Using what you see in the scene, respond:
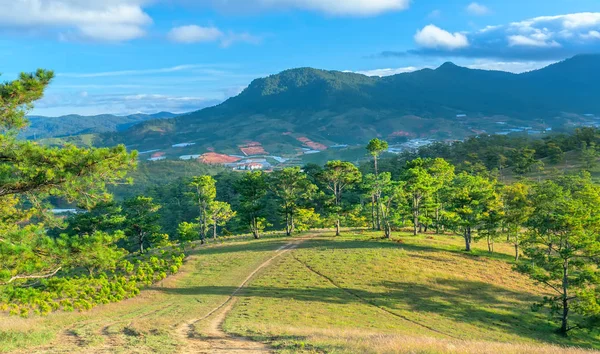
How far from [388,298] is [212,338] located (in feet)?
54.0

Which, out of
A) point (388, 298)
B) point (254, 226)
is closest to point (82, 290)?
point (388, 298)

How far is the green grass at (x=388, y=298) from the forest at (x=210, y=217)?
109 inches

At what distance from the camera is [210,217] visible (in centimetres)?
5241

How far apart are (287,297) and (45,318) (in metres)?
15.9

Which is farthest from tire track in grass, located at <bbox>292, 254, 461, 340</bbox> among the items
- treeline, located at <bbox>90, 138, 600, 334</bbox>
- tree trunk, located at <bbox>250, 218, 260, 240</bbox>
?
tree trunk, located at <bbox>250, 218, 260, 240</bbox>

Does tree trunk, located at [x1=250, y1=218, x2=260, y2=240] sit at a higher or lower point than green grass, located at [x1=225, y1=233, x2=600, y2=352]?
higher

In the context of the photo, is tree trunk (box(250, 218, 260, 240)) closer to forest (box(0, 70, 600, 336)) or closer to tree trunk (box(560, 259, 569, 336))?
forest (box(0, 70, 600, 336))

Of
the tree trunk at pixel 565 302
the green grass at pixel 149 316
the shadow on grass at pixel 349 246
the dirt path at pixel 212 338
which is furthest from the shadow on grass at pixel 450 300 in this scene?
the shadow on grass at pixel 349 246

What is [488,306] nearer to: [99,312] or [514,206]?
[514,206]

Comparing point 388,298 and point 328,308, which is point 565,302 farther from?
point 328,308

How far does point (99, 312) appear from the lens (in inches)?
1091

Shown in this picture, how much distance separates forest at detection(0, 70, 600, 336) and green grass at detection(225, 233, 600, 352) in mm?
2763

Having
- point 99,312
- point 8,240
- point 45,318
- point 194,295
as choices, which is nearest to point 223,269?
point 194,295

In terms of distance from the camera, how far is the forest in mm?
14773
